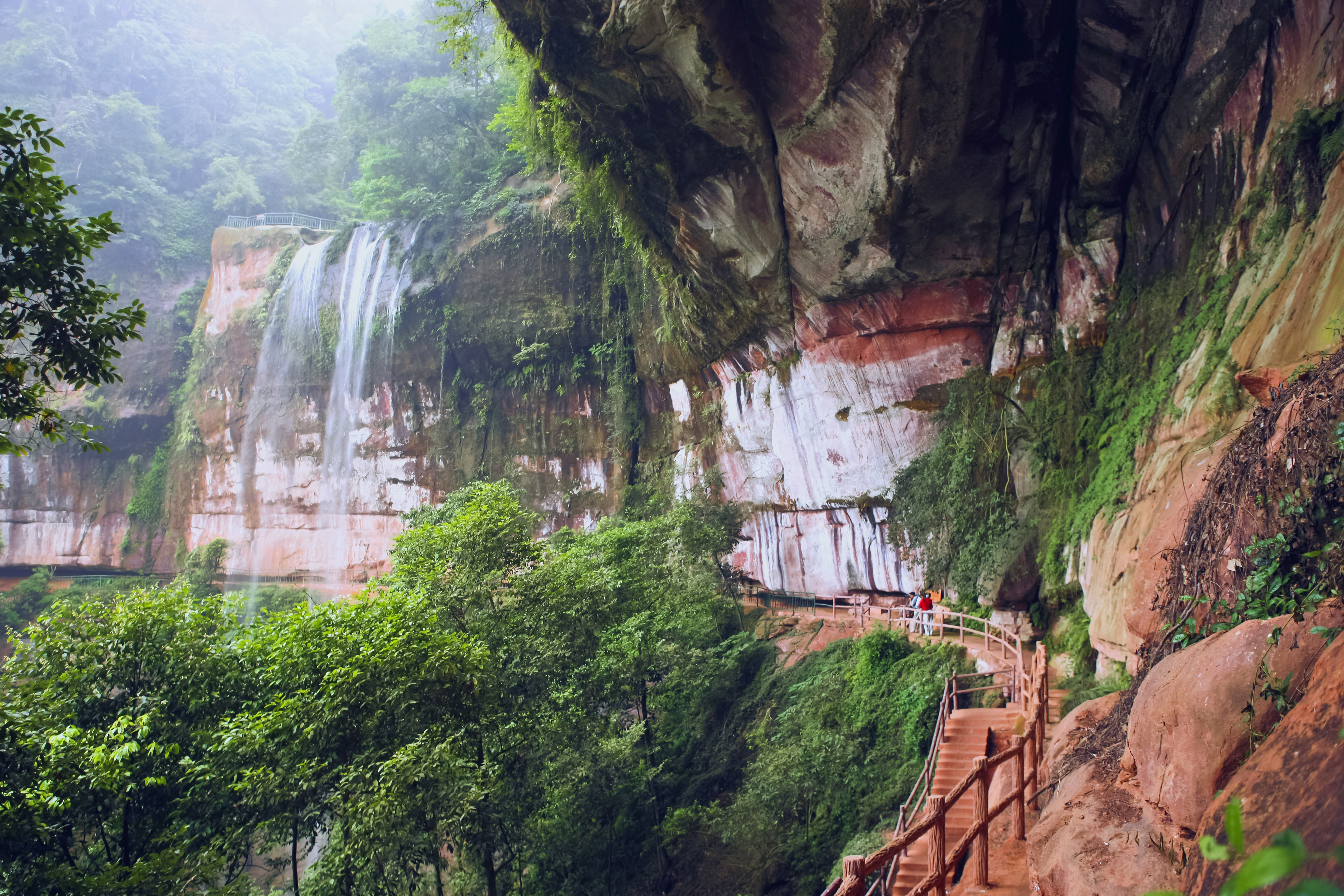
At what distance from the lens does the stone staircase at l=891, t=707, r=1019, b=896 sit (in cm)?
677

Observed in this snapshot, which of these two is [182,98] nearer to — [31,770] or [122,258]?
[122,258]

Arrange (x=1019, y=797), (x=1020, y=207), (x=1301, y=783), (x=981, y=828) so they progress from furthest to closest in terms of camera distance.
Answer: (x=1020, y=207)
(x=1019, y=797)
(x=981, y=828)
(x=1301, y=783)

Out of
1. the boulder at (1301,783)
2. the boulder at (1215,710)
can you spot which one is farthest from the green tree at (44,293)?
the boulder at (1215,710)

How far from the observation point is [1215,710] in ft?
12.2

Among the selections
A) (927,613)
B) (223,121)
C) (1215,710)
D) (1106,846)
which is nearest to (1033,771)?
(1106,846)

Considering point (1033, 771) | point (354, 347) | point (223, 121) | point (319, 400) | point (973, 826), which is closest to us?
point (973, 826)

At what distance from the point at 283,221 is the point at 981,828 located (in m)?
46.1

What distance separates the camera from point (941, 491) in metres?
14.2

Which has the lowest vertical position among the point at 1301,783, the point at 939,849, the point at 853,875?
the point at 939,849

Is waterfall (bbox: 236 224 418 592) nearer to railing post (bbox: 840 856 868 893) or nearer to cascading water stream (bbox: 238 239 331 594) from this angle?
cascading water stream (bbox: 238 239 331 594)

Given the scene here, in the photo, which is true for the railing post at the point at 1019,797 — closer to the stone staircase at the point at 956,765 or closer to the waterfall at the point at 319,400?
the stone staircase at the point at 956,765

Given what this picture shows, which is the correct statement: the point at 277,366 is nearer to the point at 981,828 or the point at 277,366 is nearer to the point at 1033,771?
the point at 1033,771

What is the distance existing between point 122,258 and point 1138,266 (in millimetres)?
44250

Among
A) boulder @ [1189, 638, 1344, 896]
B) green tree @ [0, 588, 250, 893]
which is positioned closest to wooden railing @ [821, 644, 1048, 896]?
boulder @ [1189, 638, 1344, 896]
